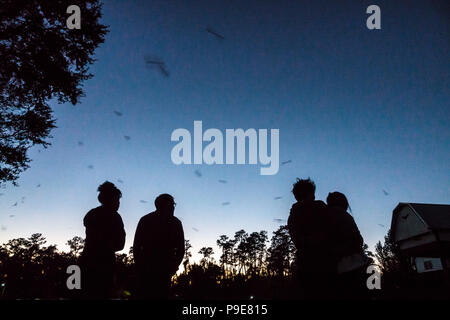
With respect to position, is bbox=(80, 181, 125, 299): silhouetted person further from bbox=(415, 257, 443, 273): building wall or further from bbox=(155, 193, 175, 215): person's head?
bbox=(415, 257, 443, 273): building wall

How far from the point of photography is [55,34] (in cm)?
858

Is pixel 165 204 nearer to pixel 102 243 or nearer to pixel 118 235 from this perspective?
pixel 118 235

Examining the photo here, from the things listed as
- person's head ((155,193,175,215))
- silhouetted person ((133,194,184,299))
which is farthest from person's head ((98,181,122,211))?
person's head ((155,193,175,215))

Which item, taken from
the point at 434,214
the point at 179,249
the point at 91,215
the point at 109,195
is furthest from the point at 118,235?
the point at 434,214

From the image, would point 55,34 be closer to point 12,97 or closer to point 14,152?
point 12,97

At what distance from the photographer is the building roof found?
11.2 meters

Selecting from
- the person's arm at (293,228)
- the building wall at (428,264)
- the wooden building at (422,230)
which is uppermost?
the person's arm at (293,228)

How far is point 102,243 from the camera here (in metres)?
3.28

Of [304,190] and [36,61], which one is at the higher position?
[36,61]

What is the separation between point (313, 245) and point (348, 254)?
38cm

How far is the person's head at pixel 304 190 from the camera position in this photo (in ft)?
10.0

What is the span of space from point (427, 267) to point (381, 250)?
59310 mm

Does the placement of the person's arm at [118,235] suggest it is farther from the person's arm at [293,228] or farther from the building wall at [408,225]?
the building wall at [408,225]

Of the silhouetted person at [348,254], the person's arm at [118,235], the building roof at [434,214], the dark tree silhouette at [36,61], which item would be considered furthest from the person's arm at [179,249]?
the building roof at [434,214]
